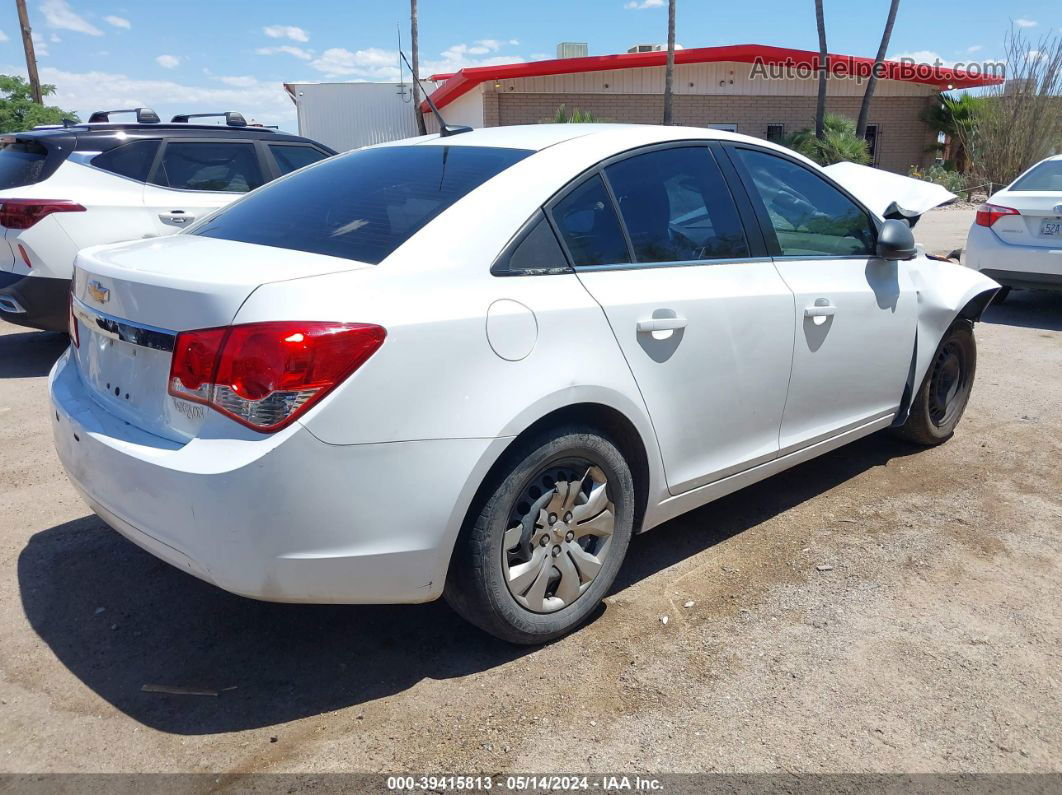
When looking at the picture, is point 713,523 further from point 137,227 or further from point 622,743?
point 137,227

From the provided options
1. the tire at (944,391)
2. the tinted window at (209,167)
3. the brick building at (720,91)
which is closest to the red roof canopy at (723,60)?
the brick building at (720,91)

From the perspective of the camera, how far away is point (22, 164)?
659 centimetres

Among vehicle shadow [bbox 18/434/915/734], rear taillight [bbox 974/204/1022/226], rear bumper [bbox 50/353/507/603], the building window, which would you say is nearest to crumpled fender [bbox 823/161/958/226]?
vehicle shadow [bbox 18/434/915/734]

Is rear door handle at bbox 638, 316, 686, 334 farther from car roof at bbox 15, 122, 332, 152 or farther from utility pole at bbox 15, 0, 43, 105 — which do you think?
utility pole at bbox 15, 0, 43, 105

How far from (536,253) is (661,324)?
53 cm

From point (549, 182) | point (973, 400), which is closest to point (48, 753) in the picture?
point (549, 182)

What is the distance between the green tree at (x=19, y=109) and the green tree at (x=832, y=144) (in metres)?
20.4

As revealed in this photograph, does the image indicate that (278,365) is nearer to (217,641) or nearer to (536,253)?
(536,253)

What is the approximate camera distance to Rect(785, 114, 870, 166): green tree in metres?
22.7

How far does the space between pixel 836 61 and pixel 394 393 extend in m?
29.7

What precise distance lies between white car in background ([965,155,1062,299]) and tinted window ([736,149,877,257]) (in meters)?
5.11

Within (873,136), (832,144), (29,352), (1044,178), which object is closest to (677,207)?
(29,352)

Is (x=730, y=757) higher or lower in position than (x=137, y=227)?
lower

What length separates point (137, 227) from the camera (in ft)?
22.0
